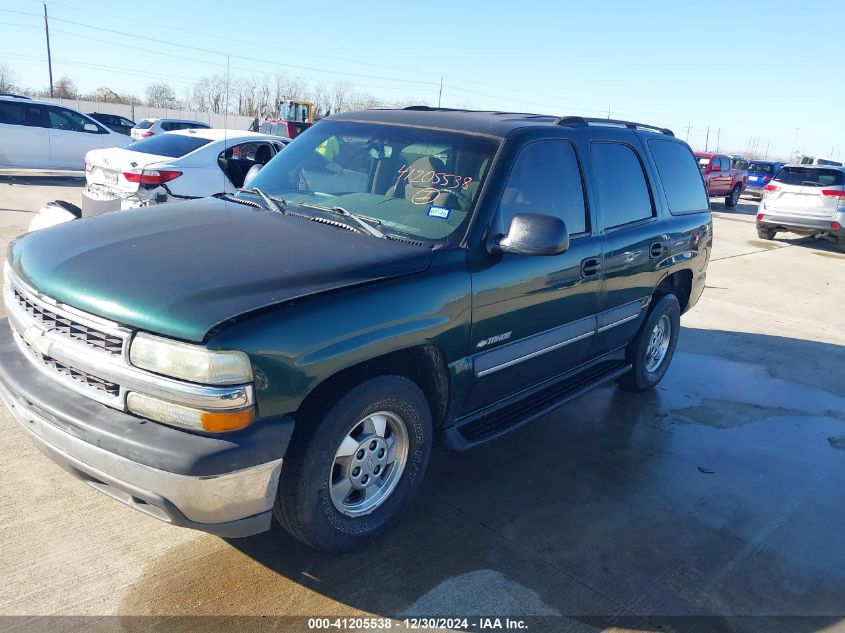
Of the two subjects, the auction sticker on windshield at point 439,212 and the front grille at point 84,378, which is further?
the auction sticker on windshield at point 439,212

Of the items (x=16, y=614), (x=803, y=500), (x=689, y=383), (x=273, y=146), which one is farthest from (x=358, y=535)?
(x=273, y=146)

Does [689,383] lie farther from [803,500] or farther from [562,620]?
[562,620]

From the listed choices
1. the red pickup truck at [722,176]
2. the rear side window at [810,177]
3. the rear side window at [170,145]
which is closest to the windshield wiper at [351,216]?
the rear side window at [170,145]

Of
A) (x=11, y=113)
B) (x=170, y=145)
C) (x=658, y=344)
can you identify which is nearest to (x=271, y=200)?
(x=658, y=344)

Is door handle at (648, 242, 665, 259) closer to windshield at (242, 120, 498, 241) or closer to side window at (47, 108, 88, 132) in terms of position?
windshield at (242, 120, 498, 241)

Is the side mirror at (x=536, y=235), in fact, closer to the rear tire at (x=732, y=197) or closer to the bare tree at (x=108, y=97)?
the rear tire at (x=732, y=197)

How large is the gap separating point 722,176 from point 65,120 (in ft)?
63.7

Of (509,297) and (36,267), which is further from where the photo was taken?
(509,297)

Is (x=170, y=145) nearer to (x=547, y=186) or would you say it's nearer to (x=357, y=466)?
(x=547, y=186)

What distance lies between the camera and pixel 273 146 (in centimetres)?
1009

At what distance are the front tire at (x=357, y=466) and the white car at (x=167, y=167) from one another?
229 inches

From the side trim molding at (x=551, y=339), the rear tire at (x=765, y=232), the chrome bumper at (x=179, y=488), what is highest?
the side trim molding at (x=551, y=339)

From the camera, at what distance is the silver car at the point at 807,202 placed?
46.9ft

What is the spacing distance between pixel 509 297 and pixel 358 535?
4.52 ft
